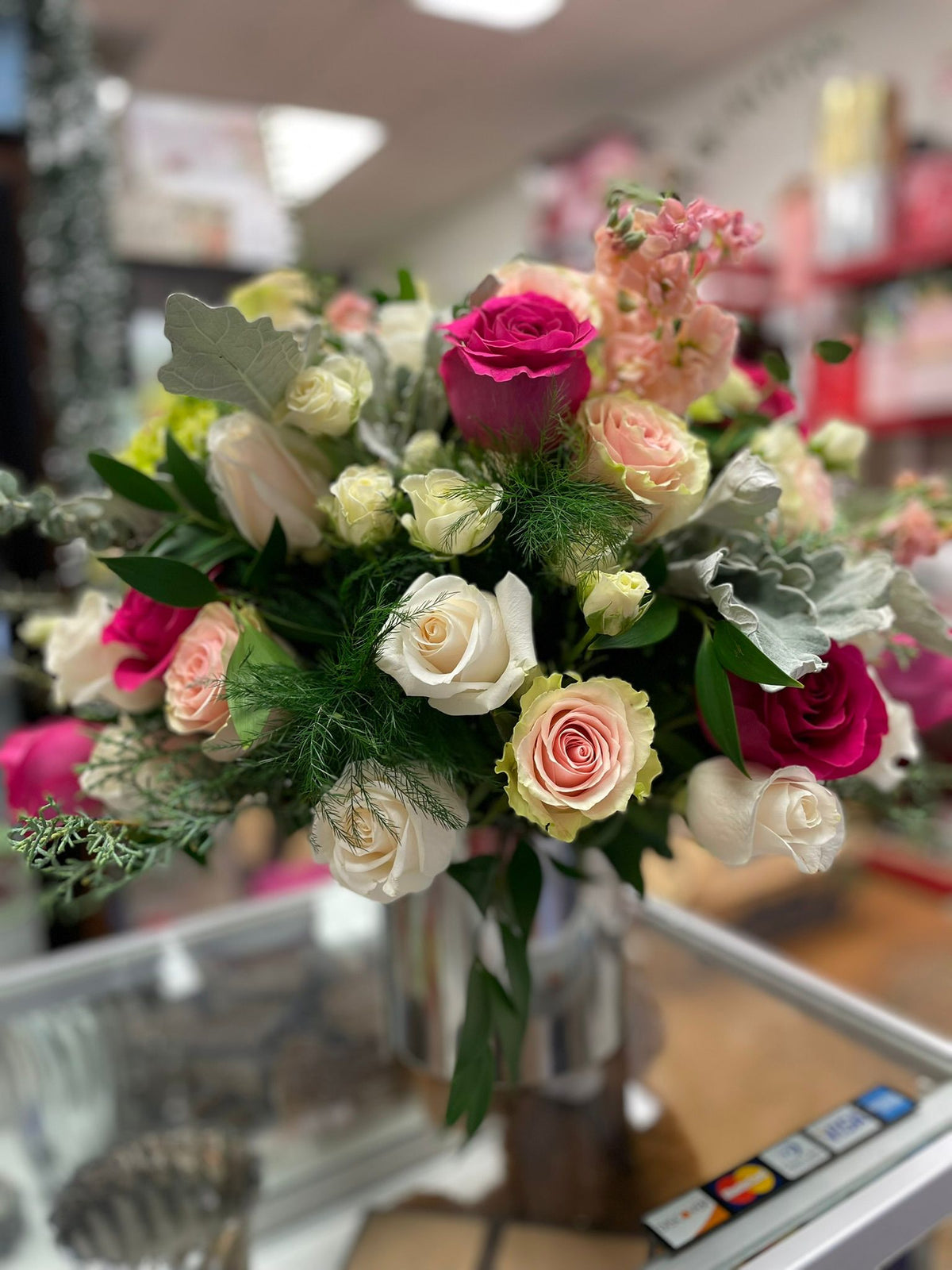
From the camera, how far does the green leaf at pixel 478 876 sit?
517mm

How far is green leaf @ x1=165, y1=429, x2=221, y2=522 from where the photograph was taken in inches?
21.0

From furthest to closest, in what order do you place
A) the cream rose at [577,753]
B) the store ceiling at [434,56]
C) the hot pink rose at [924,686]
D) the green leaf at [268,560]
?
the store ceiling at [434,56], the hot pink rose at [924,686], the green leaf at [268,560], the cream rose at [577,753]

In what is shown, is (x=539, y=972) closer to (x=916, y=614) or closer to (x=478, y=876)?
(x=478, y=876)

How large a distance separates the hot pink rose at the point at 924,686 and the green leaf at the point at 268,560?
40 centimetres

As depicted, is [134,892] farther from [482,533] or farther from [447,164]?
[447,164]

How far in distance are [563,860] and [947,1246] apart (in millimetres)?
725

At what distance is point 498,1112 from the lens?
0.68 m

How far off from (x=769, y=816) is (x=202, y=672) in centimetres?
29

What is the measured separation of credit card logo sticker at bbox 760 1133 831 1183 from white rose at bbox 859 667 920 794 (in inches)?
8.8

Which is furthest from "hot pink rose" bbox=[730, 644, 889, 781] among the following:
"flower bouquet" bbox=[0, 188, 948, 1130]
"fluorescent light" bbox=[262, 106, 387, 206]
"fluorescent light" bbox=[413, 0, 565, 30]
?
"fluorescent light" bbox=[262, 106, 387, 206]

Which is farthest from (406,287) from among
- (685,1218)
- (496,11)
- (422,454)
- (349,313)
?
(496,11)

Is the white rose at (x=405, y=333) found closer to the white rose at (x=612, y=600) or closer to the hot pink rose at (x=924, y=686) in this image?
the white rose at (x=612, y=600)

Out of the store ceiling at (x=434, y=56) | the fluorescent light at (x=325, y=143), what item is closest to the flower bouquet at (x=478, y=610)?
the store ceiling at (x=434, y=56)

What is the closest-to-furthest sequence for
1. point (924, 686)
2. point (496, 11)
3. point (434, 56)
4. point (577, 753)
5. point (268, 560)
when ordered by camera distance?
1. point (577, 753)
2. point (268, 560)
3. point (924, 686)
4. point (496, 11)
5. point (434, 56)
